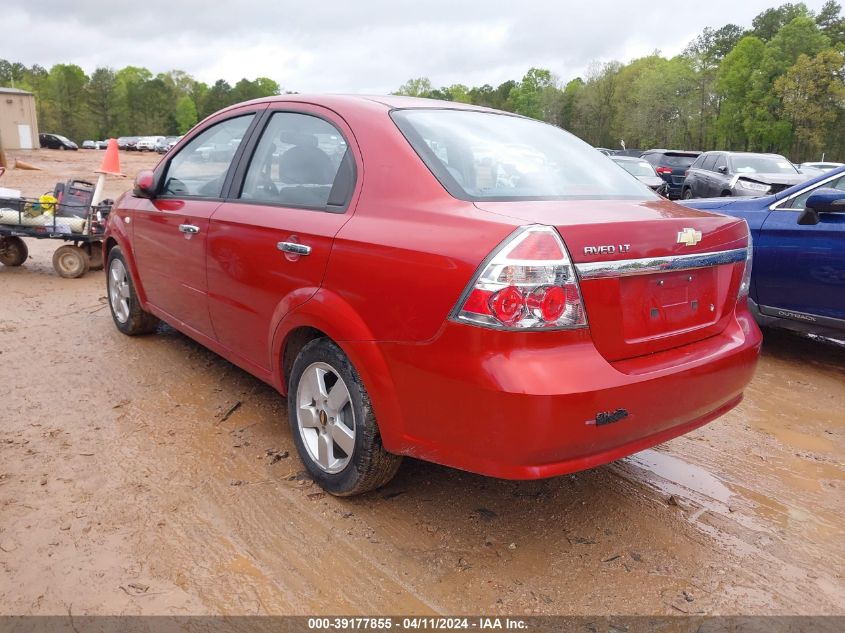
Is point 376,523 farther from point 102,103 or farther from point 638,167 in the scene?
point 102,103

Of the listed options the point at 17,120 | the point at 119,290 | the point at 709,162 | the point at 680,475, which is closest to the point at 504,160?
the point at 680,475

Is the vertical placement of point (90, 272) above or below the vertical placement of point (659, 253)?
below

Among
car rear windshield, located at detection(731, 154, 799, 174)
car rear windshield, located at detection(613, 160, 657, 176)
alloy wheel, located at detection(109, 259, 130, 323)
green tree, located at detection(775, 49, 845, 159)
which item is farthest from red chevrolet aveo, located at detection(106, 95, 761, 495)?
green tree, located at detection(775, 49, 845, 159)

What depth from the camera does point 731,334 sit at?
2871mm

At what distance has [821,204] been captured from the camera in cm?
481

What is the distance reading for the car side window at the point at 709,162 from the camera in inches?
597

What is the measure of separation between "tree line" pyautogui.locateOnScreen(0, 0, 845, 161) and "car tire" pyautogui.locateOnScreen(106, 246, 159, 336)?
24.1m

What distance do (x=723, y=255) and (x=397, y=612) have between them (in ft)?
6.26

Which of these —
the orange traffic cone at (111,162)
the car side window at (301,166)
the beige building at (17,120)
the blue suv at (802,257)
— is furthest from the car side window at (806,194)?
the beige building at (17,120)

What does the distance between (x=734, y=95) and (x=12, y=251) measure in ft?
207

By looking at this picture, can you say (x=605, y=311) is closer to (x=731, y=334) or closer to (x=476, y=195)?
(x=476, y=195)

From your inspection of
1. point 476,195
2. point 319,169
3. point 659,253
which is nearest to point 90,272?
point 319,169

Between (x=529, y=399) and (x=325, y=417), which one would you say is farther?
(x=325, y=417)

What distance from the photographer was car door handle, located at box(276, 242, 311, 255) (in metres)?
2.89
